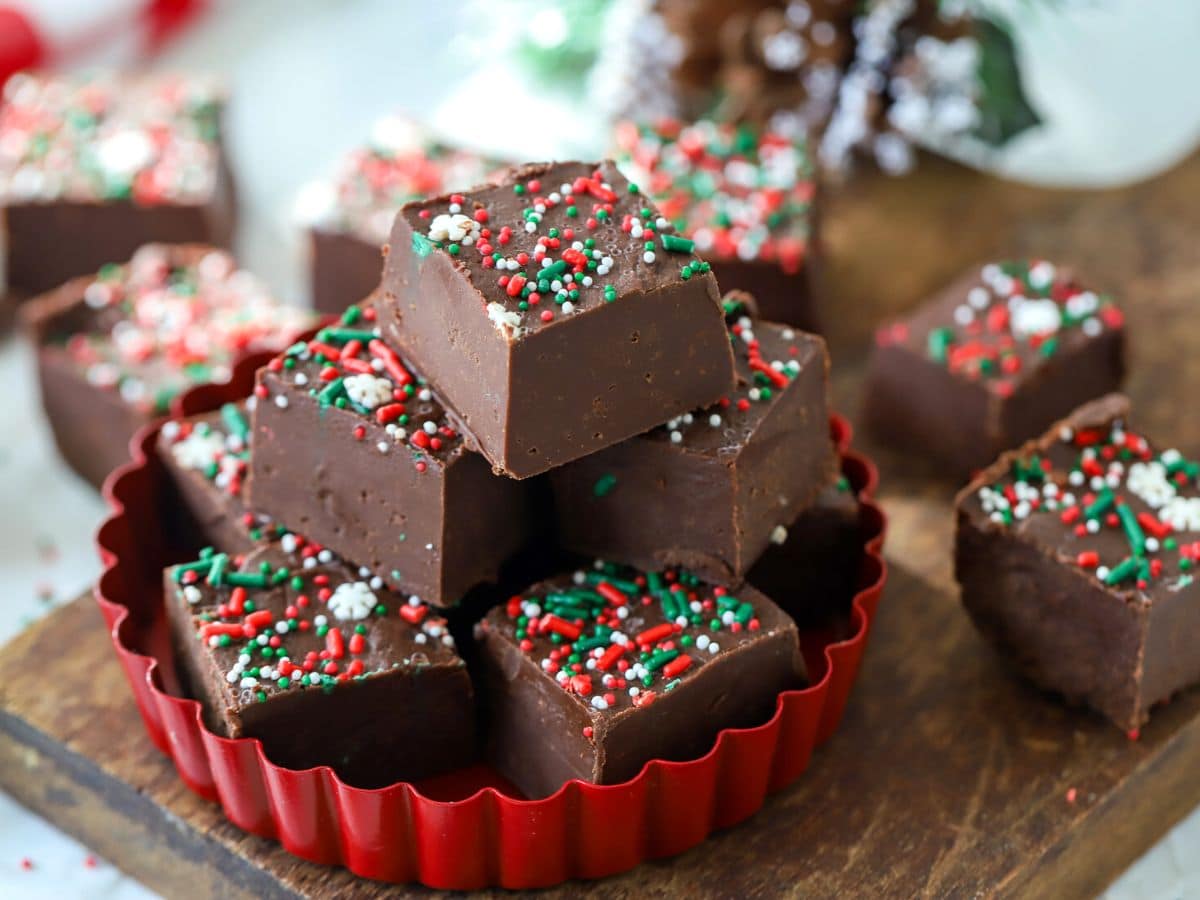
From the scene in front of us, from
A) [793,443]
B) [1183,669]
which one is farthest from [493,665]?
[1183,669]

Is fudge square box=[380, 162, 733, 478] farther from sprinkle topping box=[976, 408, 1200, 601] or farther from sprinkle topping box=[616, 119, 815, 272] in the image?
sprinkle topping box=[616, 119, 815, 272]

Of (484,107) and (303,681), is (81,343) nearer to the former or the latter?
(303,681)

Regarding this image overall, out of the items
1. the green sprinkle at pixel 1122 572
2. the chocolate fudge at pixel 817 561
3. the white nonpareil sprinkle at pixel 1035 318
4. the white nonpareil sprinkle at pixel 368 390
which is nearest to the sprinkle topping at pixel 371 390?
the white nonpareil sprinkle at pixel 368 390

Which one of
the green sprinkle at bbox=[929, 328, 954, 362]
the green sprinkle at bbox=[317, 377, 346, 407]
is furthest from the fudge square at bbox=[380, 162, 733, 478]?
the green sprinkle at bbox=[929, 328, 954, 362]

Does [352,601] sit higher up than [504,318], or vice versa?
[504,318]

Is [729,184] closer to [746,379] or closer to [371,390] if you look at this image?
[746,379]

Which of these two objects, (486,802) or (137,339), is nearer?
(486,802)

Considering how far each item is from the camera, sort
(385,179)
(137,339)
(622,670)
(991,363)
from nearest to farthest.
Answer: (622,670)
(991,363)
(137,339)
(385,179)

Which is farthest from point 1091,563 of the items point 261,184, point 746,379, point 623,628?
point 261,184
